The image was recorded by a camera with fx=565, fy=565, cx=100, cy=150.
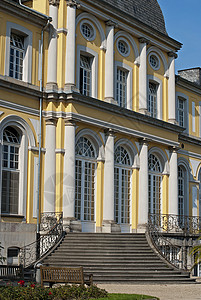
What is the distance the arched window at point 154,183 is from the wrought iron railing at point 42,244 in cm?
804

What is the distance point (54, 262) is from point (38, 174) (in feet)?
14.9

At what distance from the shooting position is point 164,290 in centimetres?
1680

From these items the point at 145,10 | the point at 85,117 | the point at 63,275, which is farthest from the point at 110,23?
the point at 63,275

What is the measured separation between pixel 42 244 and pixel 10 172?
3237 mm

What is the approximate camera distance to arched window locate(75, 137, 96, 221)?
25.1 m

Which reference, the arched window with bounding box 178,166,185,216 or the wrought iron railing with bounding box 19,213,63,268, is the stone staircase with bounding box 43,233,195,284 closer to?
the wrought iron railing with bounding box 19,213,63,268

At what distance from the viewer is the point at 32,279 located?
17.5 m

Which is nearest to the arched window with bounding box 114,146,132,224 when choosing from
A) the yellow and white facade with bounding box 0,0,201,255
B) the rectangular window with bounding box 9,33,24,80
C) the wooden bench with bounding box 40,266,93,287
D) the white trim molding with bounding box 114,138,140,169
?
the yellow and white facade with bounding box 0,0,201,255

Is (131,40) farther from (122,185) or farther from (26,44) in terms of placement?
(122,185)

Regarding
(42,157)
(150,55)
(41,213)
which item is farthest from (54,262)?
(150,55)

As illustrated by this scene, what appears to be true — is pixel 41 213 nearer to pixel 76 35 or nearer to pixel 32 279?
pixel 32 279

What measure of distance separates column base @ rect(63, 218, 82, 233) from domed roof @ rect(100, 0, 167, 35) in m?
11.0

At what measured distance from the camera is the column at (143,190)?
27.9 m

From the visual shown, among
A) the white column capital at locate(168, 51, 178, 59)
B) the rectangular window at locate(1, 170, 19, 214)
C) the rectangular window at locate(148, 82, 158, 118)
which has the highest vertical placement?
the white column capital at locate(168, 51, 178, 59)
